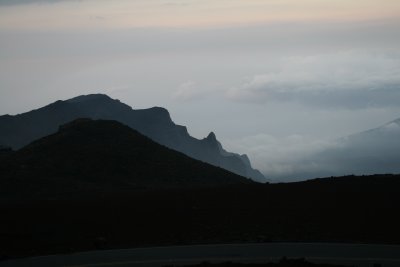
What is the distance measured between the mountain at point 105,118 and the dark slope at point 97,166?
65.7 metres

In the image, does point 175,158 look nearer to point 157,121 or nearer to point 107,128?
point 107,128

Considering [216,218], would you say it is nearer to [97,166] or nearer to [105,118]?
[97,166]

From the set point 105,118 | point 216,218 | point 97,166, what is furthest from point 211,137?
point 216,218

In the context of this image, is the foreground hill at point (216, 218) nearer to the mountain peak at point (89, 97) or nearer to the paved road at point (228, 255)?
the paved road at point (228, 255)

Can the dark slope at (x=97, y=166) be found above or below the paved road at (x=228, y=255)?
above

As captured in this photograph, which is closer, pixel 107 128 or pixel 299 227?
pixel 299 227

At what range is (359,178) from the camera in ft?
133

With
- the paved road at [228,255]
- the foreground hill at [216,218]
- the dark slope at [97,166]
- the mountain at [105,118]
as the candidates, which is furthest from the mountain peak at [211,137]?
the paved road at [228,255]

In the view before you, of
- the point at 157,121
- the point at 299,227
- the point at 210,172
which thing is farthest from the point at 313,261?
the point at 157,121

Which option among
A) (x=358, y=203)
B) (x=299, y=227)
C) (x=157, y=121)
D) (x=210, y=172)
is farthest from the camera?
(x=157, y=121)

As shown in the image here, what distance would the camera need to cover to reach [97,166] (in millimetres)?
72188

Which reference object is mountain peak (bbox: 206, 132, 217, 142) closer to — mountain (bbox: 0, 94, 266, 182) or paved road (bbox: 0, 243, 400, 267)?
mountain (bbox: 0, 94, 266, 182)

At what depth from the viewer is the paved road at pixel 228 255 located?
66.2 feet

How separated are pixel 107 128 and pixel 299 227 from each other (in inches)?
2332
